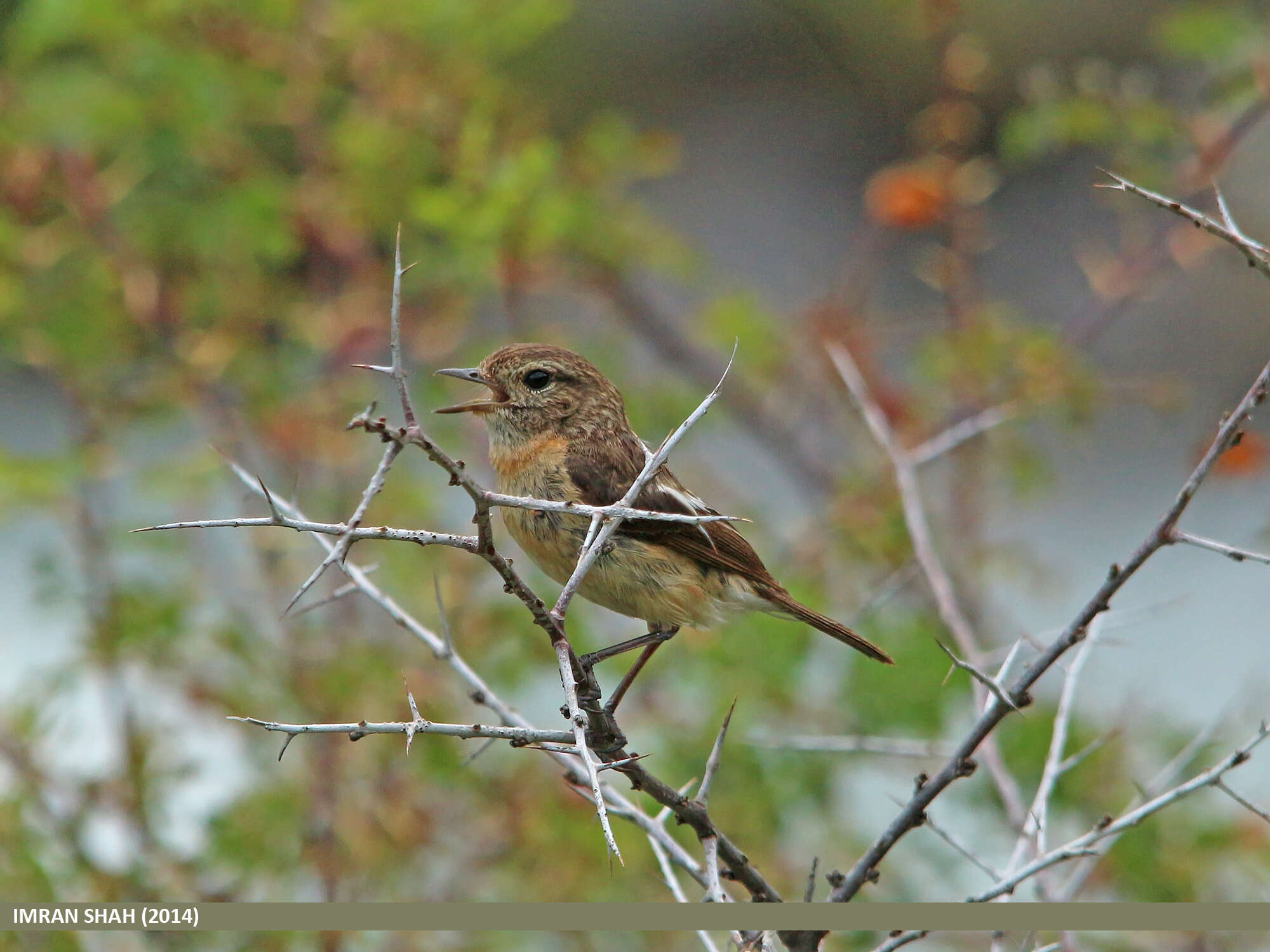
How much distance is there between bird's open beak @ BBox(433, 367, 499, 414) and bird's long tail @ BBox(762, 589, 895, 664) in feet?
2.87

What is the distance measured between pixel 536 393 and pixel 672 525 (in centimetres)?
48

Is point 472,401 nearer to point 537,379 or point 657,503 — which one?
point 537,379

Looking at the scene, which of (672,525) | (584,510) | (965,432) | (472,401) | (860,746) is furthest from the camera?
(965,432)

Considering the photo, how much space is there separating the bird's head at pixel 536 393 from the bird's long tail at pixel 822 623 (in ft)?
2.03

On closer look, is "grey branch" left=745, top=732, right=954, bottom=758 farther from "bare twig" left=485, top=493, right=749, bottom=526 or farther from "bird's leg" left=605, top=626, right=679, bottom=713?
"bare twig" left=485, top=493, right=749, bottom=526

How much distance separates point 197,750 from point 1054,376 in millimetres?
3484

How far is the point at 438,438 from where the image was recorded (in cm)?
422

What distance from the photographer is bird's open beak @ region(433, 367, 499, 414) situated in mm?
2646

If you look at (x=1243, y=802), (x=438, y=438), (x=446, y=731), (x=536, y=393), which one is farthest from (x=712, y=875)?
(x=438, y=438)

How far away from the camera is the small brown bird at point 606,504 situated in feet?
9.51

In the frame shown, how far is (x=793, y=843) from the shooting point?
430 centimetres

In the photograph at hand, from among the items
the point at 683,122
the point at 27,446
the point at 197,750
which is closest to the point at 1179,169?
the point at 197,750

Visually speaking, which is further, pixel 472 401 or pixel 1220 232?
pixel 472 401

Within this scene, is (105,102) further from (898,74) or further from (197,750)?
(898,74)
